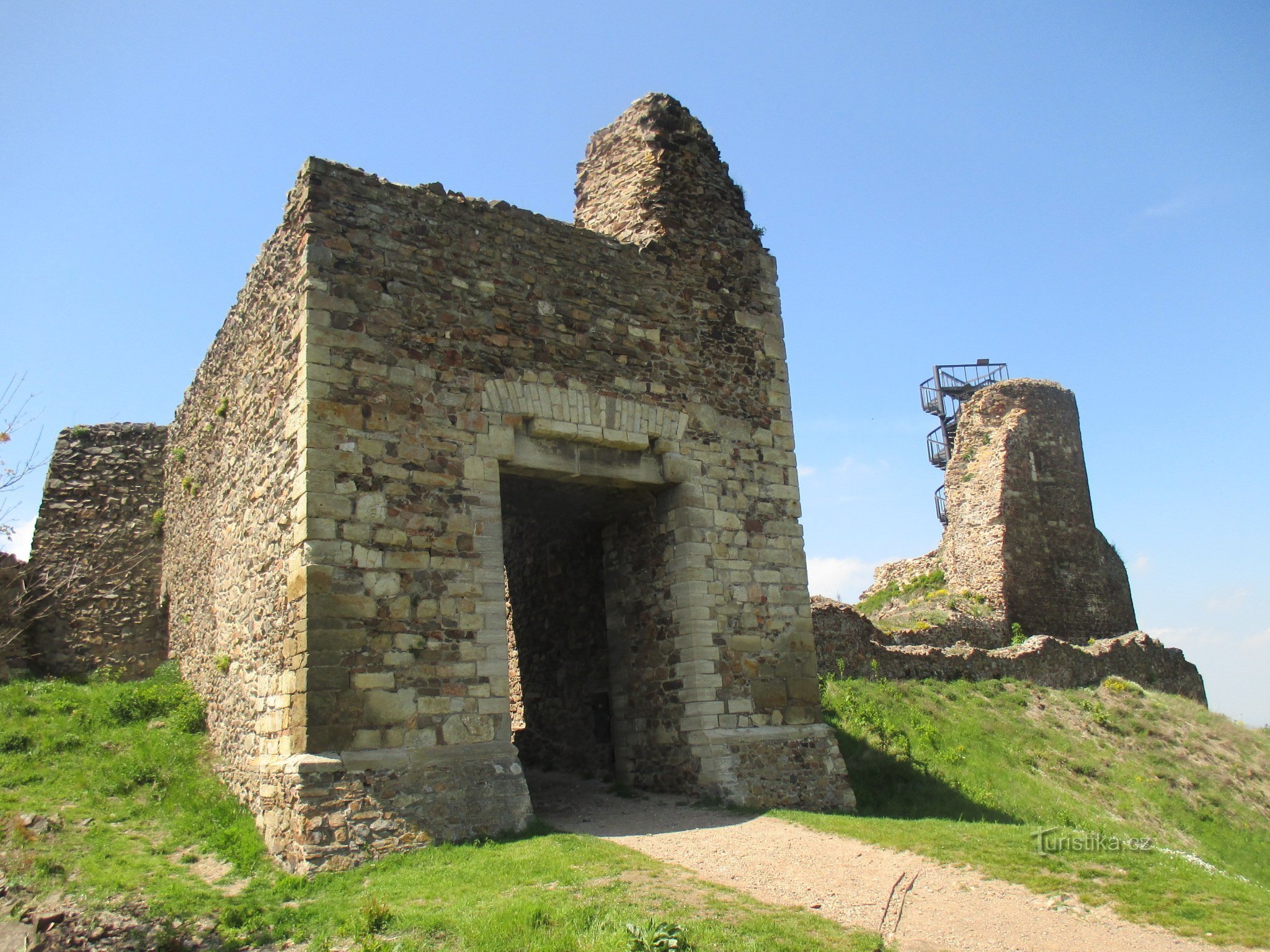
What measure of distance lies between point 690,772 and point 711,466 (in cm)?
347

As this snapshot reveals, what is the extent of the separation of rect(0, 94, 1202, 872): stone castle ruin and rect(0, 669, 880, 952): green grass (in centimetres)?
50

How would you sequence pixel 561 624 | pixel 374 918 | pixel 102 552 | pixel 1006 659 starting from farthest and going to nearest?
pixel 1006 659, pixel 102 552, pixel 561 624, pixel 374 918

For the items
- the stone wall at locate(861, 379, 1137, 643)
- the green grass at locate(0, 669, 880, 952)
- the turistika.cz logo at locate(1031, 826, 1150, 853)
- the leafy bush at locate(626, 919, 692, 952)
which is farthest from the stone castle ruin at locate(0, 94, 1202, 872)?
the stone wall at locate(861, 379, 1137, 643)

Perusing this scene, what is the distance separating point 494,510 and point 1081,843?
6145 millimetres

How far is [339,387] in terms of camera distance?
8938 mm

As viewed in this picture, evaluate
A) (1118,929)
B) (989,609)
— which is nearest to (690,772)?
(1118,929)

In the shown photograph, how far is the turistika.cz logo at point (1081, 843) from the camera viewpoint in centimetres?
831

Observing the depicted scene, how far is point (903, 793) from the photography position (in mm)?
12234

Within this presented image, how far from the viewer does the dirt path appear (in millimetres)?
6309

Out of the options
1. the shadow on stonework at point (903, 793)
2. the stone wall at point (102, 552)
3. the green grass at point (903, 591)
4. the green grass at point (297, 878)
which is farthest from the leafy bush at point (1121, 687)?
the stone wall at point (102, 552)

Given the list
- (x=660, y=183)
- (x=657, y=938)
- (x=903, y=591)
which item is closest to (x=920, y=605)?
(x=903, y=591)

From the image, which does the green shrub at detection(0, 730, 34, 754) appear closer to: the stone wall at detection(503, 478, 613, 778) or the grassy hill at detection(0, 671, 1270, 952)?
the grassy hill at detection(0, 671, 1270, 952)

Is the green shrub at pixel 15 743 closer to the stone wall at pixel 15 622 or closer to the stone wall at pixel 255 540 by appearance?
the stone wall at pixel 255 540

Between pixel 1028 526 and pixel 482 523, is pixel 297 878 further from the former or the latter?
pixel 1028 526
